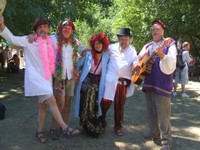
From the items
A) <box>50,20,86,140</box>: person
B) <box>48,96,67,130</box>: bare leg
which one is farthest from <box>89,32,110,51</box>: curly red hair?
<box>48,96,67,130</box>: bare leg

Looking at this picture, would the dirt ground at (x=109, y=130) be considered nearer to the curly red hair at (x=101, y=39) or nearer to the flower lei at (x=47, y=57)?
the flower lei at (x=47, y=57)

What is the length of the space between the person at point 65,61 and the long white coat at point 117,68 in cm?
53

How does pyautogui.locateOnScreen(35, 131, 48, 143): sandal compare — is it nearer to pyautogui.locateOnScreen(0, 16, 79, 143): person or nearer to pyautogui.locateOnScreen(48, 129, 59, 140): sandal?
pyautogui.locateOnScreen(48, 129, 59, 140): sandal

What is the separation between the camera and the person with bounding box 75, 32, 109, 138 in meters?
5.10

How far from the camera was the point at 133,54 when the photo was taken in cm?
511

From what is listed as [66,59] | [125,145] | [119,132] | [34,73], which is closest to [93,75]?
[66,59]

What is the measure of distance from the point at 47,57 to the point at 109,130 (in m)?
1.85

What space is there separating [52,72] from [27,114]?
2.39 meters

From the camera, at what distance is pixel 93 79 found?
203 inches

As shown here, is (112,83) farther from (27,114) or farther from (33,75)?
(27,114)

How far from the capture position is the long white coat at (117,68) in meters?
5.05

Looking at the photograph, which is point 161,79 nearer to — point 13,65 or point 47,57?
point 47,57

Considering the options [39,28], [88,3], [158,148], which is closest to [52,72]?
[39,28]

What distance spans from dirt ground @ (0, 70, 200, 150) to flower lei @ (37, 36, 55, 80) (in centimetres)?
113
